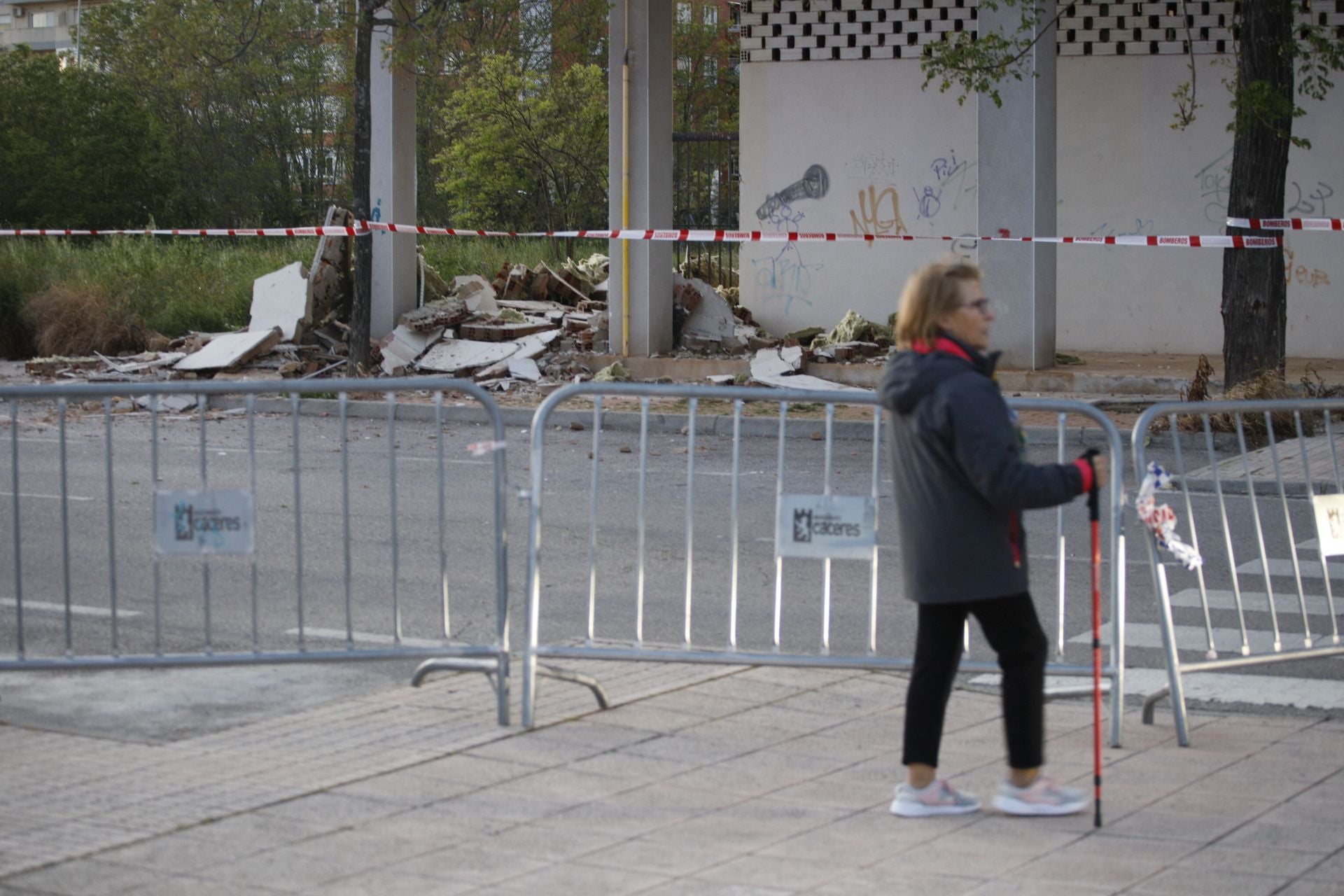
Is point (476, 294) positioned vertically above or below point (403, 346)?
above

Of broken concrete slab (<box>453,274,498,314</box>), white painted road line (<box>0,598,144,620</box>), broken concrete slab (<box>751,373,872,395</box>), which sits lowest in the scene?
white painted road line (<box>0,598,144,620</box>)

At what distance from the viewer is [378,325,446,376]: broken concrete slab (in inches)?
781

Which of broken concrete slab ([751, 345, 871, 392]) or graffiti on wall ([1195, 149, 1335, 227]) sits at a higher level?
graffiti on wall ([1195, 149, 1335, 227])

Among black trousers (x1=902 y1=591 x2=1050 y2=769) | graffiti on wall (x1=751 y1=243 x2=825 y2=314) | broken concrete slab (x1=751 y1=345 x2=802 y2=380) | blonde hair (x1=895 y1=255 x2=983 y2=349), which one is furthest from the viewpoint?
graffiti on wall (x1=751 y1=243 x2=825 y2=314)

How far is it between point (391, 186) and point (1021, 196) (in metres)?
8.13

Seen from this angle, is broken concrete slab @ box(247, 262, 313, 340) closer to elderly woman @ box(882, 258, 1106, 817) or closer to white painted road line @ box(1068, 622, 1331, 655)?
white painted road line @ box(1068, 622, 1331, 655)

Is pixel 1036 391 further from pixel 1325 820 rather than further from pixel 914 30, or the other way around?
pixel 1325 820

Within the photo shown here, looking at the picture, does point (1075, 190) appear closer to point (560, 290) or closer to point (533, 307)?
point (560, 290)

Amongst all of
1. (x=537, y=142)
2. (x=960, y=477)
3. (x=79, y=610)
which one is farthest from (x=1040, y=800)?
(x=537, y=142)

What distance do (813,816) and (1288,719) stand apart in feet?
7.48

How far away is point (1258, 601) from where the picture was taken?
8094mm

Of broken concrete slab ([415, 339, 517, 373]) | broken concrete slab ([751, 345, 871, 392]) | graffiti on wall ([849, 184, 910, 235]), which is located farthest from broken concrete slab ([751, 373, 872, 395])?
graffiti on wall ([849, 184, 910, 235])

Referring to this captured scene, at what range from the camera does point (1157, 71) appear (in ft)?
70.1

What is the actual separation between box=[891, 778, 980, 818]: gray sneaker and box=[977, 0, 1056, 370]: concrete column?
46.5 ft
